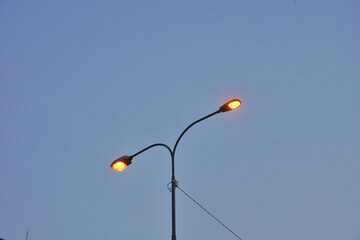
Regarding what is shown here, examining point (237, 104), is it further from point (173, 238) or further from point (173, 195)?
point (173, 238)

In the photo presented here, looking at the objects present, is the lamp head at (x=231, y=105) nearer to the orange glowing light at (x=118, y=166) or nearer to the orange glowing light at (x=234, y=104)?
the orange glowing light at (x=234, y=104)

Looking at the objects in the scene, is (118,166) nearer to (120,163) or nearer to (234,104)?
(120,163)

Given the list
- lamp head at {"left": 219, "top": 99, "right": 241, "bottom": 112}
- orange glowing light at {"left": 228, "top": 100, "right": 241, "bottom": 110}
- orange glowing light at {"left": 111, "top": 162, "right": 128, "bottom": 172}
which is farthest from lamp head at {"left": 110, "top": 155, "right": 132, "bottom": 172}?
orange glowing light at {"left": 228, "top": 100, "right": 241, "bottom": 110}

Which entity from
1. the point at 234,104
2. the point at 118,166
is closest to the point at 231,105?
the point at 234,104

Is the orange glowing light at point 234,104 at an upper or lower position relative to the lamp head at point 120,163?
upper

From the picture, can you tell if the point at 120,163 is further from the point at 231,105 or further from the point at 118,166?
the point at 231,105

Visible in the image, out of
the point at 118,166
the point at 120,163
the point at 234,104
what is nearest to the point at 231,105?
the point at 234,104

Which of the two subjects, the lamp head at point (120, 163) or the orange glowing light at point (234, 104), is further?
the lamp head at point (120, 163)

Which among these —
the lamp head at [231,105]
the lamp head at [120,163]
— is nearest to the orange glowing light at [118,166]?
the lamp head at [120,163]

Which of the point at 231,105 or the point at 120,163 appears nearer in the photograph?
the point at 231,105

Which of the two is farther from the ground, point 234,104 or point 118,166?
point 234,104

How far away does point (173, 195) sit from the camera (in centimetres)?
864

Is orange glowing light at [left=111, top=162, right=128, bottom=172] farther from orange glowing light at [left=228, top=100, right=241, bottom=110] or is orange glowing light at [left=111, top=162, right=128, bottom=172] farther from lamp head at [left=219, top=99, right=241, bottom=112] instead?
orange glowing light at [left=228, top=100, right=241, bottom=110]

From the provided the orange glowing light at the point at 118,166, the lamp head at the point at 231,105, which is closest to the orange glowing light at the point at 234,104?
the lamp head at the point at 231,105
